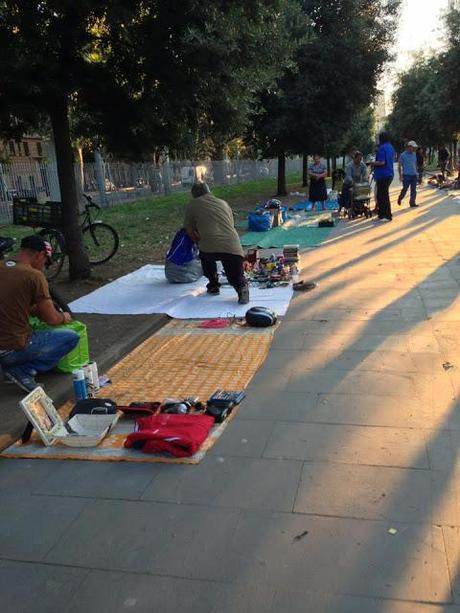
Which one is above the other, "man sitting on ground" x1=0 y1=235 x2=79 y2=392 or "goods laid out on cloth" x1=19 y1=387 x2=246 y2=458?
"man sitting on ground" x1=0 y1=235 x2=79 y2=392

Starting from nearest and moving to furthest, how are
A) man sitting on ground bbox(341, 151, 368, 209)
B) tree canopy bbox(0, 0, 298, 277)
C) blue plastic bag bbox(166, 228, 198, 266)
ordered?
tree canopy bbox(0, 0, 298, 277), blue plastic bag bbox(166, 228, 198, 266), man sitting on ground bbox(341, 151, 368, 209)

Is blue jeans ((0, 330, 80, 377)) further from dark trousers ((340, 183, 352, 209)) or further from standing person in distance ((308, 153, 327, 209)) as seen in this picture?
standing person in distance ((308, 153, 327, 209))

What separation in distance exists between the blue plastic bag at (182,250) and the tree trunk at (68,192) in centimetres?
143

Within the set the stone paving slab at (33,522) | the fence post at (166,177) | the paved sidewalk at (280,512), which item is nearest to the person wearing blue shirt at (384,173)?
the paved sidewalk at (280,512)

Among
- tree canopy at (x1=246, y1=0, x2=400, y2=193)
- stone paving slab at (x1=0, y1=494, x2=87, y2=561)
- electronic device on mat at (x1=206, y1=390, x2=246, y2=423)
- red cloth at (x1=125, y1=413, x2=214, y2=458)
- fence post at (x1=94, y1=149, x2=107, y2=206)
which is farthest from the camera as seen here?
fence post at (x1=94, y1=149, x2=107, y2=206)

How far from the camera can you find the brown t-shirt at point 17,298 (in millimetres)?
4336

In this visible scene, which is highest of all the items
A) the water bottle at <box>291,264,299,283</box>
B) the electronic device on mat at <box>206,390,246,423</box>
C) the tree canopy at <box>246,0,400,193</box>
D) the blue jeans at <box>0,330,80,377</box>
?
the tree canopy at <box>246,0,400,193</box>

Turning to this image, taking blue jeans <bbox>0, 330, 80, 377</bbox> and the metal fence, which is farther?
the metal fence

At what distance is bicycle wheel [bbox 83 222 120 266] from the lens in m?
10.1

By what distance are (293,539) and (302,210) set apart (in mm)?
16453

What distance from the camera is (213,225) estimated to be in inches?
291

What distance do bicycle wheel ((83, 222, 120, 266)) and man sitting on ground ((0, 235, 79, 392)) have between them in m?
5.40

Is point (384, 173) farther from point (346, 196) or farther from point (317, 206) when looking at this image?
point (317, 206)

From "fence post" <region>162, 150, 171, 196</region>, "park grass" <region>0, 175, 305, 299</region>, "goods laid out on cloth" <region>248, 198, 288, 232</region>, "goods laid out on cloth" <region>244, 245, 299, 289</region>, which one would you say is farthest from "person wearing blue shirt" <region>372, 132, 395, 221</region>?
"fence post" <region>162, 150, 171, 196</region>
